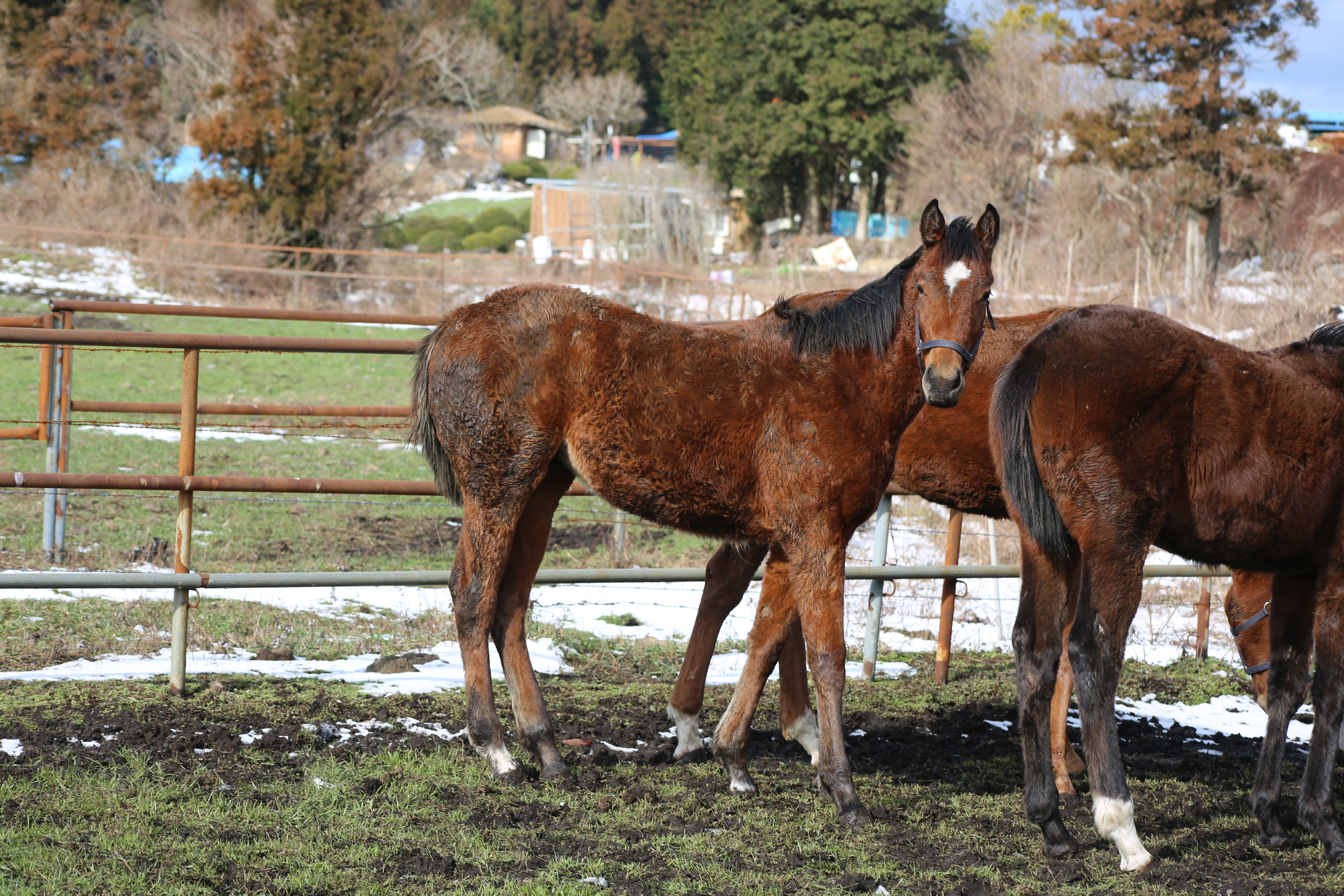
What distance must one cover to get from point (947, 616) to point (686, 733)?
2.00 m

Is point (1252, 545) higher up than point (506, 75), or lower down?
lower down

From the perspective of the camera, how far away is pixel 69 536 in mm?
7594

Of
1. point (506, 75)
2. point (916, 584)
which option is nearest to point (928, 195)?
point (916, 584)

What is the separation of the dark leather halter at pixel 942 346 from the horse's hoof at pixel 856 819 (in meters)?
1.58

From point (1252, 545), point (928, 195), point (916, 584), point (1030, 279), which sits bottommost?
point (916, 584)

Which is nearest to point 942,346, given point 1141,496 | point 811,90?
point 1141,496

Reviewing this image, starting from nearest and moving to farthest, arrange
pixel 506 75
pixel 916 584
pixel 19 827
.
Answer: pixel 19 827, pixel 916 584, pixel 506 75

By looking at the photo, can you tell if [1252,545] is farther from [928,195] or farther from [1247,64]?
[928,195]

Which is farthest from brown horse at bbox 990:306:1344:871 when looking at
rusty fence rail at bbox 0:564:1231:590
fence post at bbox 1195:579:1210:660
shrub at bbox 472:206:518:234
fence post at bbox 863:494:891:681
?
shrub at bbox 472:206:518:234

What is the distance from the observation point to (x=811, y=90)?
137ft

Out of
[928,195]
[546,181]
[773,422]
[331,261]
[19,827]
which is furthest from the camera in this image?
[546,181]

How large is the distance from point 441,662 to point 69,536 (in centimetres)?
348

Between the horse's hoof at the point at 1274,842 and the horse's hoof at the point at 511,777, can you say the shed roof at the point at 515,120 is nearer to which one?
the horse's hoof at the point at 511,777

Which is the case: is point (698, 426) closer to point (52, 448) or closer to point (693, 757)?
point (693, 757)
